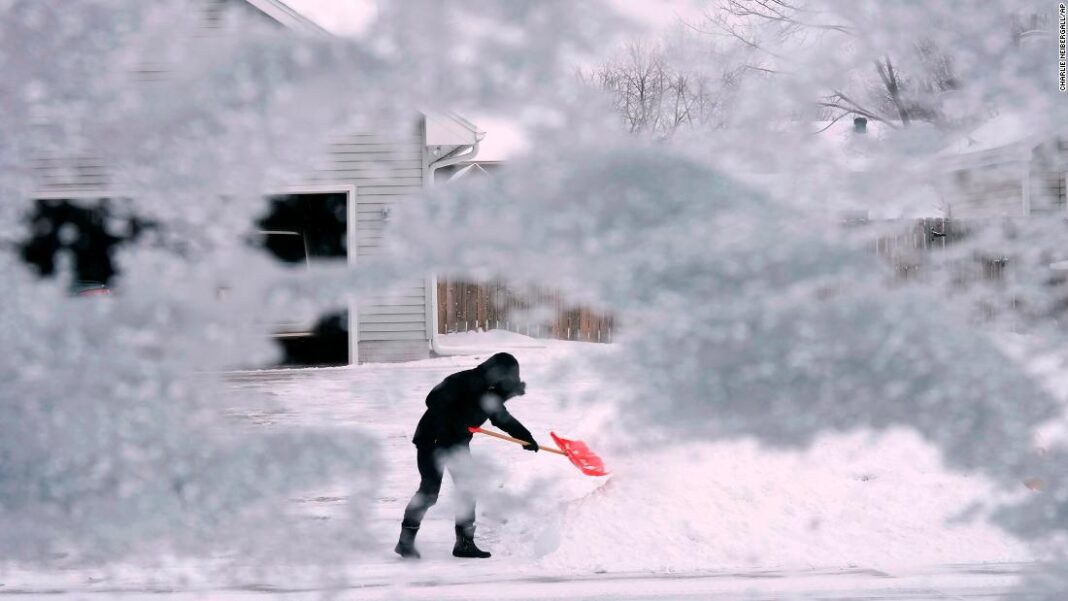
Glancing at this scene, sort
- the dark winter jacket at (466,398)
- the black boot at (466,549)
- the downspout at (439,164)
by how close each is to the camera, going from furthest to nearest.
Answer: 1. the black boot at (466,549)
2. the dark winter jacket at (466,398)
3. the downspout at (439,164)

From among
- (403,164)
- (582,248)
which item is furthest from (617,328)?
(403,164)

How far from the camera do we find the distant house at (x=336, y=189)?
1058 millimetres

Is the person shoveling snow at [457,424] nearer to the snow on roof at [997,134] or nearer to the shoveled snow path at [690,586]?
the shoveled snow path at [690,586]

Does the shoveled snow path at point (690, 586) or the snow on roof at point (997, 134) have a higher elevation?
the snow on roof at point (997, 134)

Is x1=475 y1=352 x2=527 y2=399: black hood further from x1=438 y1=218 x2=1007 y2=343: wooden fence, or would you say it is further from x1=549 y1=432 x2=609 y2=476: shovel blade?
x1=549 y1=432 x2=609 y2=476: shovel blade

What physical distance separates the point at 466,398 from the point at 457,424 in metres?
0.12

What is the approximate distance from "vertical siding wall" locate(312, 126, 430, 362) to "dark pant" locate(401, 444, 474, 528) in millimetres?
228

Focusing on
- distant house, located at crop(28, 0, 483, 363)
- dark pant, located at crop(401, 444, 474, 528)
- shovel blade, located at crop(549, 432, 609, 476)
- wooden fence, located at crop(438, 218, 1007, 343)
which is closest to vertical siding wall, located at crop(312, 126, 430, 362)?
distant house, located at crop(28, 0, 483, 363)

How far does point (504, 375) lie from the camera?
144 centimetres

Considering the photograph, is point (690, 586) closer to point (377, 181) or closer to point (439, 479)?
point (439, 479)

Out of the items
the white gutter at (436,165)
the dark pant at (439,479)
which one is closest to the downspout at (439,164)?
the white gutter at (436,165)

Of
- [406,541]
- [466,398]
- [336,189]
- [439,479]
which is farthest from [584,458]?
[336,189]

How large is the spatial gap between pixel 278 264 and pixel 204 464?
236 mm

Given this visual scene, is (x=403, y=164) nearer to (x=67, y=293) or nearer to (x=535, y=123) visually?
(x=535, y=123)
